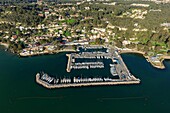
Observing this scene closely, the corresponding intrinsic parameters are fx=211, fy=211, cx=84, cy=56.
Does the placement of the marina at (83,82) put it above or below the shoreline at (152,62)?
above

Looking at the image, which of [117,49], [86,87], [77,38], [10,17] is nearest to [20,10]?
[10,17]

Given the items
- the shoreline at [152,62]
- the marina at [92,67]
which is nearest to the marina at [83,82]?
the marina at [92,67]

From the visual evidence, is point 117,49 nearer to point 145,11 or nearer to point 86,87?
point 86,87

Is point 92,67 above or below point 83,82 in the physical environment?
above

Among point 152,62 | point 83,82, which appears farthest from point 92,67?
point 152,62

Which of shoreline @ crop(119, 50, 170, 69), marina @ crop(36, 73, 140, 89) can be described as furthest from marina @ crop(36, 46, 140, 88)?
shoreline @ crop(119, 50, 170, 69)

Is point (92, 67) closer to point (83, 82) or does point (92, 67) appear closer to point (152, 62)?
point (83, 82)

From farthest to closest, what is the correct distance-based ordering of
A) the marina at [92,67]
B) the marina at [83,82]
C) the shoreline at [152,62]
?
1. the shoreline at [152,62]
2. the marina at [92,67]
3. the marina at [83,82]

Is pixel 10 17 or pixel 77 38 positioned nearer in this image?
pixel 77 38

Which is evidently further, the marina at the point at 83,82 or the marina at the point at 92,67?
the marina at the point at 92,67

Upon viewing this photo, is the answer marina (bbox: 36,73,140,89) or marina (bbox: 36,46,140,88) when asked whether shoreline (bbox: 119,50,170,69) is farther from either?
marina (bbox: 36,73,140,89)

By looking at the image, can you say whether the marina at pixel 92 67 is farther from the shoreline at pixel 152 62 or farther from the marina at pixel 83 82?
the shoreline at pixel 152 62
